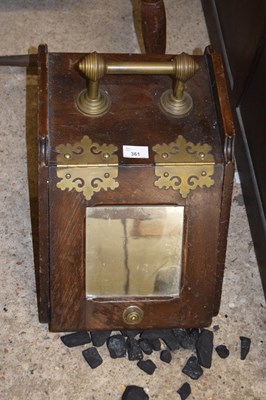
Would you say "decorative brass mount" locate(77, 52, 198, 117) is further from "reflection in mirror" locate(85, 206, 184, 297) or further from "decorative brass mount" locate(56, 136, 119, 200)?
"reflection in mirror" locate(85, 206, 184, 297)

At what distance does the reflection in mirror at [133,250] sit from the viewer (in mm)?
1566

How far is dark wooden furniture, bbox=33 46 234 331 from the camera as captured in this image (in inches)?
60.2

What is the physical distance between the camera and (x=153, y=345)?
1723 millimetres

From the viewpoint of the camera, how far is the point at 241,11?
1976mm

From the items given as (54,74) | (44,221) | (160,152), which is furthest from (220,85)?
(44,221)

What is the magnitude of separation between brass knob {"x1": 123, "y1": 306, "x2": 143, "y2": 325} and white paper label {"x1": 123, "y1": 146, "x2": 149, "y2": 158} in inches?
13.0

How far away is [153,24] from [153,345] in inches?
30.6

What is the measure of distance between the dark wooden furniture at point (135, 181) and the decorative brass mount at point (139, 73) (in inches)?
0.6

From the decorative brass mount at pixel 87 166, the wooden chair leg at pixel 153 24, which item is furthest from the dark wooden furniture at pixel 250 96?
the decorative brass mount at pixel 87 166

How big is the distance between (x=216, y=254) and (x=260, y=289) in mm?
275

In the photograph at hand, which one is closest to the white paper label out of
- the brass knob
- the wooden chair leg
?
the brass knob

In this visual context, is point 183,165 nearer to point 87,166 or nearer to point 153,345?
point 87,166

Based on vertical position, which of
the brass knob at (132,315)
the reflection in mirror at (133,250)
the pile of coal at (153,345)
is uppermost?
the reflection in mirror at (133,250)

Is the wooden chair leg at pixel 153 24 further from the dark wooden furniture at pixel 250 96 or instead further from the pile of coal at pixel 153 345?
the pile of coal at pixel 153 345
